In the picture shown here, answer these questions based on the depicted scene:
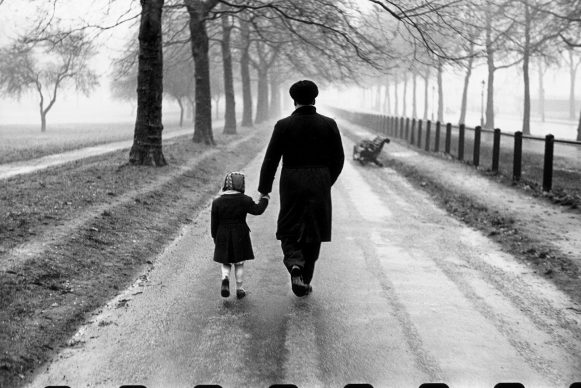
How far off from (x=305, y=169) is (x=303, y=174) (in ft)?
0.15

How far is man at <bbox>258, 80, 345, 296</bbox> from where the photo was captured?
5.19 m

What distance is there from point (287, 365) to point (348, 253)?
3436mm

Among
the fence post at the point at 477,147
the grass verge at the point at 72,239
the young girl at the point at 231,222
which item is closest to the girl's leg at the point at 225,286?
the young girl at the point at 231,222

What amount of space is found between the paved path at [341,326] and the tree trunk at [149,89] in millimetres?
6578

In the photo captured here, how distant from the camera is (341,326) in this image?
15.2 feet

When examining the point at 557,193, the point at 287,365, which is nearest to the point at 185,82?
the point at 557,193

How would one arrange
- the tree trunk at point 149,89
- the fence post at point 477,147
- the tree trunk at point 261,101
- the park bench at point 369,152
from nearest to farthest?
the tree trunk at point 149,89
the fence post at point 477,147
the park bench at point 369,152
the tree trunk at point 261,101

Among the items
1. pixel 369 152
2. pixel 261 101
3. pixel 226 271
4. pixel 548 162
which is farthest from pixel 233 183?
pixel 261 101

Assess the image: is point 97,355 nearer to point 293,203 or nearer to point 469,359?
point 293,203

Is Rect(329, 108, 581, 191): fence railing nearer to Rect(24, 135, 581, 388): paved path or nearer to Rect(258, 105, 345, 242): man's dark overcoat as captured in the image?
Rect(24, 135, 581, 388): paved path

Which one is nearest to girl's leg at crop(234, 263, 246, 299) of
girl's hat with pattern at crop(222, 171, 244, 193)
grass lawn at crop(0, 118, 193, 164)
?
girl's hat with pattern at crop(222, 171, 244, 193)

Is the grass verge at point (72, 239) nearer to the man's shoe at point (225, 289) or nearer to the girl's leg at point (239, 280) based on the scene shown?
the man's shoe at point (225, 289)

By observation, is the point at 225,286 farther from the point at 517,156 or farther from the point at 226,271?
the point at 517,156

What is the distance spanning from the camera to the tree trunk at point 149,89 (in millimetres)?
13191
